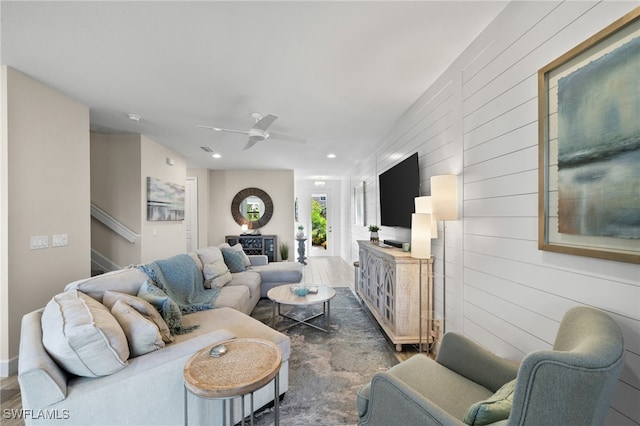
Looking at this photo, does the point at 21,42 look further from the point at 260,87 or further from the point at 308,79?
the point at 308,79

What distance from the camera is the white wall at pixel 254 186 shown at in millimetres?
7031

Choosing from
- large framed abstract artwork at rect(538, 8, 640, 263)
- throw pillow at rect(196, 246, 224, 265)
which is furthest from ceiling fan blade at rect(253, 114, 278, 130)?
large framed abstract artwork at rect(538, 8, 640, 263)

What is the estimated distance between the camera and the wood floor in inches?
69.2

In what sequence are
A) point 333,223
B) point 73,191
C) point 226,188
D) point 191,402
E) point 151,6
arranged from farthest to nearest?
1. point 333,223
2. point 226,188
3. point 73,191
4. point 151,6
5. point 191,402

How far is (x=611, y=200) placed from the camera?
1035 millimetres

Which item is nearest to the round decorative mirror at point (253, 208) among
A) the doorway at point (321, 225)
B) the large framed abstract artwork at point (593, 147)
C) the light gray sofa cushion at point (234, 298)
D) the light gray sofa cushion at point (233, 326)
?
the doorway at point (321, 225)

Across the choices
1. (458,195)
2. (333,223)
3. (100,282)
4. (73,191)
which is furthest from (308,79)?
(333,223)

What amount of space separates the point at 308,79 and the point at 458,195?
1668mm

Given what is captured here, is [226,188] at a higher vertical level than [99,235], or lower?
higher

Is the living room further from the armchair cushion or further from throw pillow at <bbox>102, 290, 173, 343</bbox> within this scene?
throw pillow at <bbox>102, 290, 173, 343</bbox>

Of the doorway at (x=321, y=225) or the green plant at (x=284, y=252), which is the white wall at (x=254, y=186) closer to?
the green plant at (x=284, y=252)

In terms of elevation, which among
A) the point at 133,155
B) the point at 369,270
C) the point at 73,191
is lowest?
Answer: the point at 369,270

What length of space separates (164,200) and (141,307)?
3.39 m

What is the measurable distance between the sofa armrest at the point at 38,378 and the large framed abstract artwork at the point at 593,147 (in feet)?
7.86
